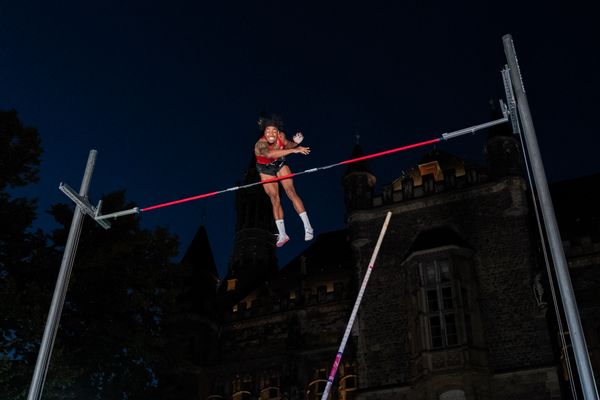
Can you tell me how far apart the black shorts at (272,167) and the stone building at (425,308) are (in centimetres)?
1026

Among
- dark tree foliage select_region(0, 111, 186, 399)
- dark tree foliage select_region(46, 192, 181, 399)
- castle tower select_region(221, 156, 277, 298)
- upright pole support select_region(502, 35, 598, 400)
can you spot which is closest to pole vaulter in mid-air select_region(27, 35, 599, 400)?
upright pole support select_region(502, 35, 598, 400)

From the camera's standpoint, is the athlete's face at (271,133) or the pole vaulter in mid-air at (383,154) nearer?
the pole vaulter in mid-air at (383,154)

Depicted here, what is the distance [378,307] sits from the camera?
19938 mm

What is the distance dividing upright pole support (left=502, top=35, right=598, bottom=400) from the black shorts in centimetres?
301

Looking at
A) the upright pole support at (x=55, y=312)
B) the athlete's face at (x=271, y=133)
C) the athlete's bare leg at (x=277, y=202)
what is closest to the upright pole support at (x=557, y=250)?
the athlete's face at (x=271, y=133)

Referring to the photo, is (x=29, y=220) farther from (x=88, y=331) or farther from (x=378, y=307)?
(x=378, y=307)

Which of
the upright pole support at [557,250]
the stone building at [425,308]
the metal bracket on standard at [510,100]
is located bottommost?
the upright pole support at [557,250]

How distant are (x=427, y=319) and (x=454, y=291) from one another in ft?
3.37

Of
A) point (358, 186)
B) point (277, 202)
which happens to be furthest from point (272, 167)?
point (358, 186)

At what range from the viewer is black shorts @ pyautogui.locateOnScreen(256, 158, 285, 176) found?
9109 millimetres

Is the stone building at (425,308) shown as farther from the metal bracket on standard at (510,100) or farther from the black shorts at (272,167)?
the black shorts at (272,167)

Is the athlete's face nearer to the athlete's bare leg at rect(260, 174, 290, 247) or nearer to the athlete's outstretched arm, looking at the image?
the athlete's outstretched arm

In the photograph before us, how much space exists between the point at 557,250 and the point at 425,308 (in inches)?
470

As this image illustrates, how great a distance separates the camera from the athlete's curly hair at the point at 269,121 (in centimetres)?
912
